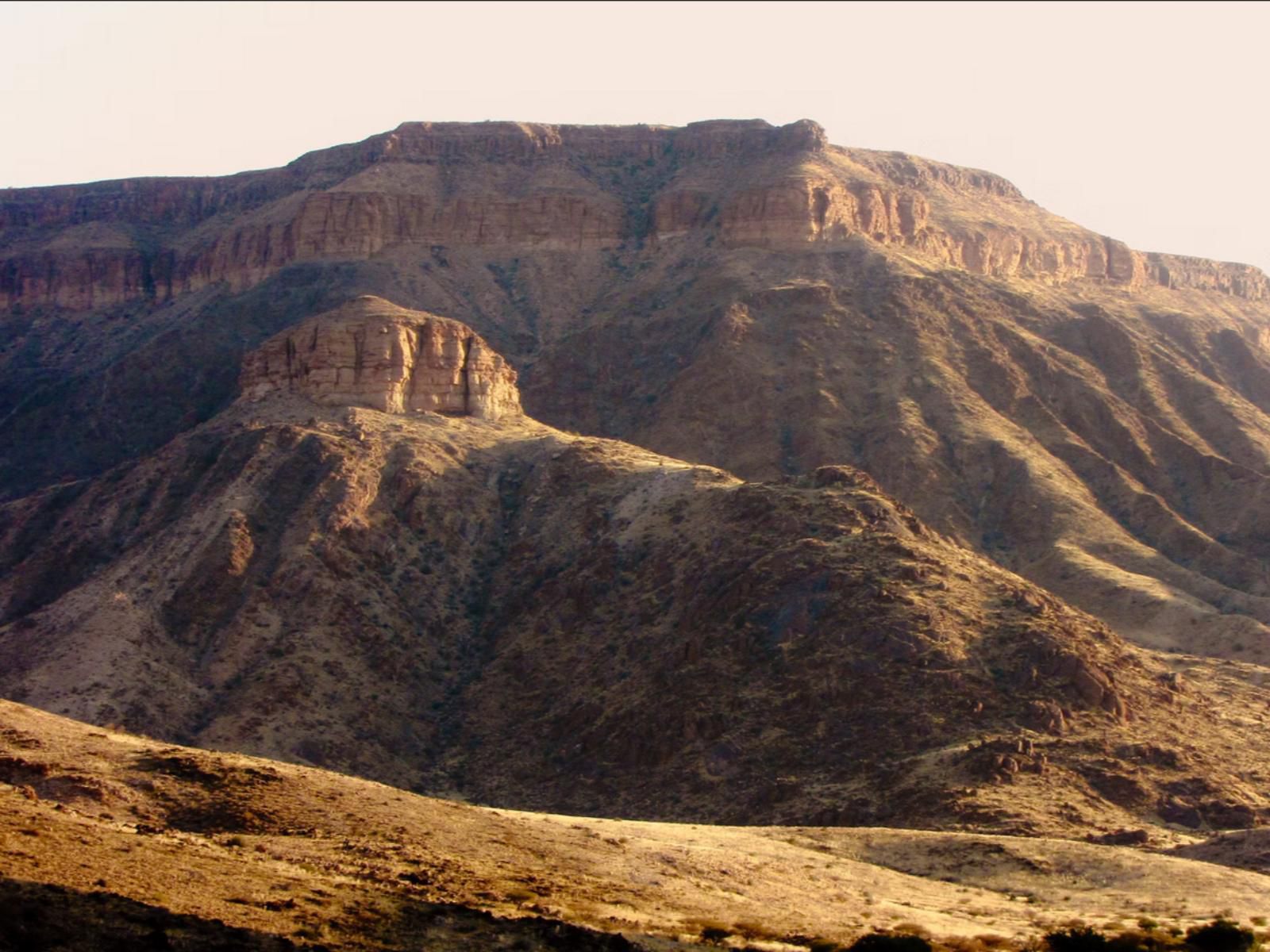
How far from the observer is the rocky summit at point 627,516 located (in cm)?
6794

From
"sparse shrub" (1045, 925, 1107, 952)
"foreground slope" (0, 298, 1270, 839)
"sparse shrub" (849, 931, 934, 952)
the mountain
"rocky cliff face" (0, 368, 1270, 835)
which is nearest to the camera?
"sparse shrub" (849, 931, 934, 952)

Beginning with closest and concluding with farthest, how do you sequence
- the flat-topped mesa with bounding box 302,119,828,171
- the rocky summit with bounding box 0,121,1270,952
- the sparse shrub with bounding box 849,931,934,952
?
1. the sparse shrub with bounding box 849,931,934,952
2. the rocky summit with bounding box 0,121,1270,952
3. the flat-topped mesa with bounding box 302,119,828,171

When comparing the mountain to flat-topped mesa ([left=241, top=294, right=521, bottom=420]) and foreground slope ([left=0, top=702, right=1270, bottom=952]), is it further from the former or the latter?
foreground slope ([left=0, top=702, right=1270, bottom=952])

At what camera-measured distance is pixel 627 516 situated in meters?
90.1

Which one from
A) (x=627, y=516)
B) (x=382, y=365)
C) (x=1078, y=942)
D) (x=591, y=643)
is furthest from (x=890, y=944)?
(x=382, y=365)

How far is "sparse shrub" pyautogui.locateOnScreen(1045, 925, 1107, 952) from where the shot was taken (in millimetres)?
45688

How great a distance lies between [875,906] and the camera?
5119 cm

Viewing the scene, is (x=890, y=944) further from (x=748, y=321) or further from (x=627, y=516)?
(x=748, y=321)

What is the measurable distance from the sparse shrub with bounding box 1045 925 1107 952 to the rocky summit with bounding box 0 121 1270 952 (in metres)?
3.11

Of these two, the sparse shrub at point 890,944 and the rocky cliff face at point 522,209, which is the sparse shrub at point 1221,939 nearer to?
the sparse shrub at point 890,944

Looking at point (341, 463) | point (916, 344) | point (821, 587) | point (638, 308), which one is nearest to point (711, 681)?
point (821, 587)

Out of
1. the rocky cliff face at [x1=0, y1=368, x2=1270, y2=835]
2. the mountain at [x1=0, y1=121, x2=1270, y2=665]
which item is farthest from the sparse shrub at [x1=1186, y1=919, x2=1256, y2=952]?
the mountain at [x1=0, y1=121, x2=1270, y2=665]

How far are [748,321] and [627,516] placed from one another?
48074 mm

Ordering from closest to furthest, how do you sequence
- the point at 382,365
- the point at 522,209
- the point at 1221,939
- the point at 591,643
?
the point at 1221,939
the point at 591,643
the point at 382,365
the point at 522,209
